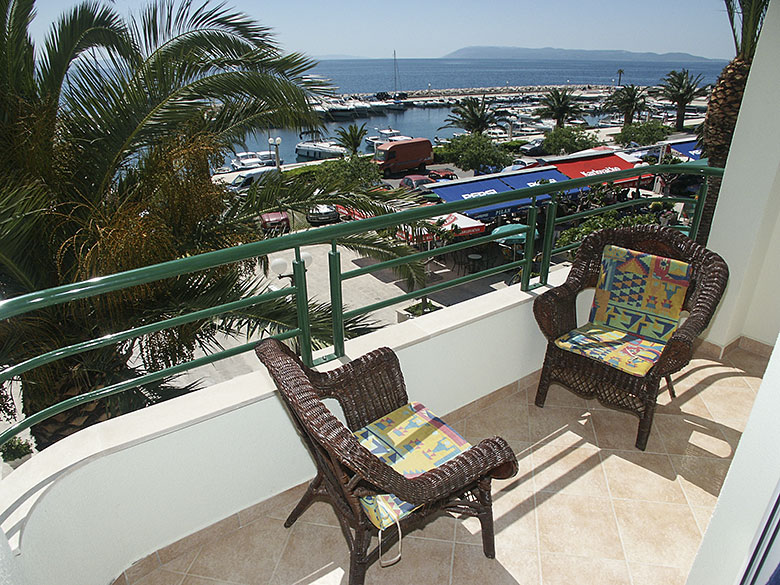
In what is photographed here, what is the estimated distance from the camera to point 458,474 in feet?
5.80

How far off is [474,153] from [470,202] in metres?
31.2

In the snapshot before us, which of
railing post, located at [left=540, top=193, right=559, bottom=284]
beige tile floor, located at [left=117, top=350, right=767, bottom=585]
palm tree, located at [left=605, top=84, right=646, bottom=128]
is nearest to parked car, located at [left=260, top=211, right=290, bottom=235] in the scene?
railing post, located at [left=540, top=193, right=559, bottom=284]

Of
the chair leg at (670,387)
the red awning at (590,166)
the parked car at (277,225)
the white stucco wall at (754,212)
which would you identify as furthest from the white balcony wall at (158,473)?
the red awning at (590,166)

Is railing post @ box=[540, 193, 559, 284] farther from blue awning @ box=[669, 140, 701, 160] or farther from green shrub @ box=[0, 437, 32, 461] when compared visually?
blue awning @ box=[669, 140, 701, 160]

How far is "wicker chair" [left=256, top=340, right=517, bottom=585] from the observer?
5.02 ft

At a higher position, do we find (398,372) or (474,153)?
(398,372)

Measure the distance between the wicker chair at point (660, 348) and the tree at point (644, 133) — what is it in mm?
37882

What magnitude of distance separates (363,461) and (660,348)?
2.20 m

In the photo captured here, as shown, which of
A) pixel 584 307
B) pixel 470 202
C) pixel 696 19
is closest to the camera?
pixel 470 202

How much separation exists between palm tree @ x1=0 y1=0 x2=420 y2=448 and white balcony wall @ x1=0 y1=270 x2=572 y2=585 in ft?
4.32

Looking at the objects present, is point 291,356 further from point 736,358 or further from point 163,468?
point 736,358

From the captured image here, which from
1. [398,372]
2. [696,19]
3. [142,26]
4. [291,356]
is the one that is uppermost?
[696,19]

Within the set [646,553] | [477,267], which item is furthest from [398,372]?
[477,267]

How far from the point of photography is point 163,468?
2061mm
